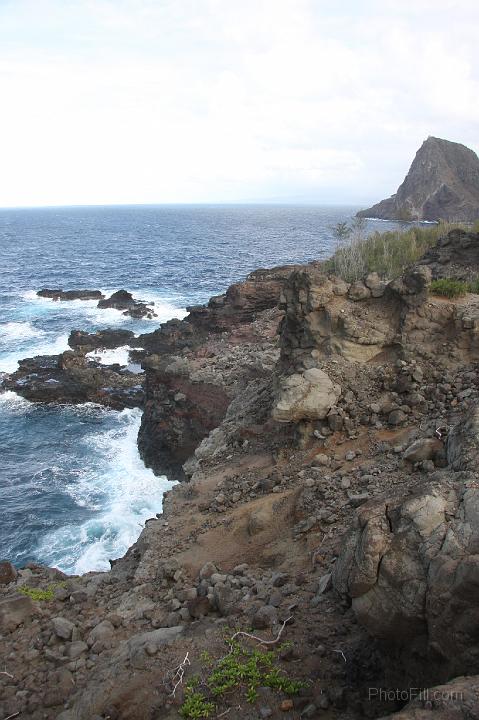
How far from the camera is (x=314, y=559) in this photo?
8.02 m

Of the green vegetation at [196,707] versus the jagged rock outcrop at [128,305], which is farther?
the jagged rock outcrop at [128,305]

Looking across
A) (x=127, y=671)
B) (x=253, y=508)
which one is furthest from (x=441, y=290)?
(x=127, y=671)

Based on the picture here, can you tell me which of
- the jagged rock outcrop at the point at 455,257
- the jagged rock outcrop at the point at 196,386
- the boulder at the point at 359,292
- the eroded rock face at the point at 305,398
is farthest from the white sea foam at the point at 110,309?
the eroded rock face at the point at 305,398

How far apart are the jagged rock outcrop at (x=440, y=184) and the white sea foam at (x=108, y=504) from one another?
11066cm

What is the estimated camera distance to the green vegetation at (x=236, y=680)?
5484 millimetres

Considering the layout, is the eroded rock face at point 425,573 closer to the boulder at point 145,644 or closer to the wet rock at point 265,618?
the wet rock at point 265,618

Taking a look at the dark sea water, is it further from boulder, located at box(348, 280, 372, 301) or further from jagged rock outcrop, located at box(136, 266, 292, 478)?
boulder, located at box(348, 280, 372, 301)

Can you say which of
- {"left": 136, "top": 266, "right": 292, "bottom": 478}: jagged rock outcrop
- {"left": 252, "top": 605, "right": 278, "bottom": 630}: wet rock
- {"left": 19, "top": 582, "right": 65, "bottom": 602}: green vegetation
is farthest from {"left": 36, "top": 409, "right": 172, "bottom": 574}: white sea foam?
{"left": 252, "top": 605, "right": 278, "bottom": 630}: wet rock

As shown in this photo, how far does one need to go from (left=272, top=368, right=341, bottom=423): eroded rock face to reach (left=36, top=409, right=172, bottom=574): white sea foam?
31.8 ft

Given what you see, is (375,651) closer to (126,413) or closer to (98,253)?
(126,413)

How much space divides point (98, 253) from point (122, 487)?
70.1m

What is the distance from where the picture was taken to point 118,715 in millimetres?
6008

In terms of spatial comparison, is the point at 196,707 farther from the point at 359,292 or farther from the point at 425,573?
the point at 359,292

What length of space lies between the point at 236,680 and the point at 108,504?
15.8 metres
